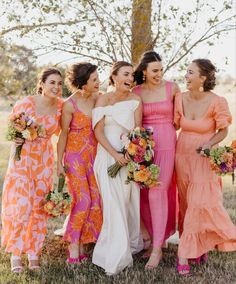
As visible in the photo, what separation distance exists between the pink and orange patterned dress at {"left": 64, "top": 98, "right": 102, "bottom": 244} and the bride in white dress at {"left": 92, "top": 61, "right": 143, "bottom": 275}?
0.16 meters

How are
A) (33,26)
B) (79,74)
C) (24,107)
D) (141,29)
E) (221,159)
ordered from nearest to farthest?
1. (221,159)
2. (24,107)
3. (79,74)
4. (141,29)
5. (33,26)

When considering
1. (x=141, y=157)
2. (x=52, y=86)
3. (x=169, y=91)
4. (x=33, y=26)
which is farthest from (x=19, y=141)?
(x=33, y=26)

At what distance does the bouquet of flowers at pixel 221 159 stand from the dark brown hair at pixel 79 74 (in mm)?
1530

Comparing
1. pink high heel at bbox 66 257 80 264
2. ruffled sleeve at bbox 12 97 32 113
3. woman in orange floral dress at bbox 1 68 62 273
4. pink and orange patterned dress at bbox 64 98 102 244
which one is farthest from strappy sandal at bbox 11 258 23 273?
ruffled sleeve at bbox 12 97 32 113

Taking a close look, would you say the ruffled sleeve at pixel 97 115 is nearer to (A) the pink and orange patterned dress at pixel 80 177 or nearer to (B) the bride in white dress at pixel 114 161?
(B) the bride in white dress at pixel 114 161

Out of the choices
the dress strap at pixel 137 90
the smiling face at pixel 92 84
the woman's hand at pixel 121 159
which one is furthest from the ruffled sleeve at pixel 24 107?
the dress strap at pixel 137 90

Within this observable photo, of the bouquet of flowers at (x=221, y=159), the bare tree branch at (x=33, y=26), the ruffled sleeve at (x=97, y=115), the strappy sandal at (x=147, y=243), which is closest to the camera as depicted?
the bouquet of flowers at (x=221, y=159)

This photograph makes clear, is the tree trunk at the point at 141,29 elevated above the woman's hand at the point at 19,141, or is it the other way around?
the tree trunk at the point at 141,29

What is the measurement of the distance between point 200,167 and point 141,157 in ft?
2.24

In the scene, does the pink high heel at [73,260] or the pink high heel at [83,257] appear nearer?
the pink high heel at [73,260]

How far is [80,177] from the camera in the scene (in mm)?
7039

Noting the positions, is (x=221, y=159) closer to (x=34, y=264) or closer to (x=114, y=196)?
(x=114, y=196)

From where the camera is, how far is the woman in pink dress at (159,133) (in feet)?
22.3

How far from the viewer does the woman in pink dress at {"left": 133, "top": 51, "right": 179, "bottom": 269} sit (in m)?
6.80
